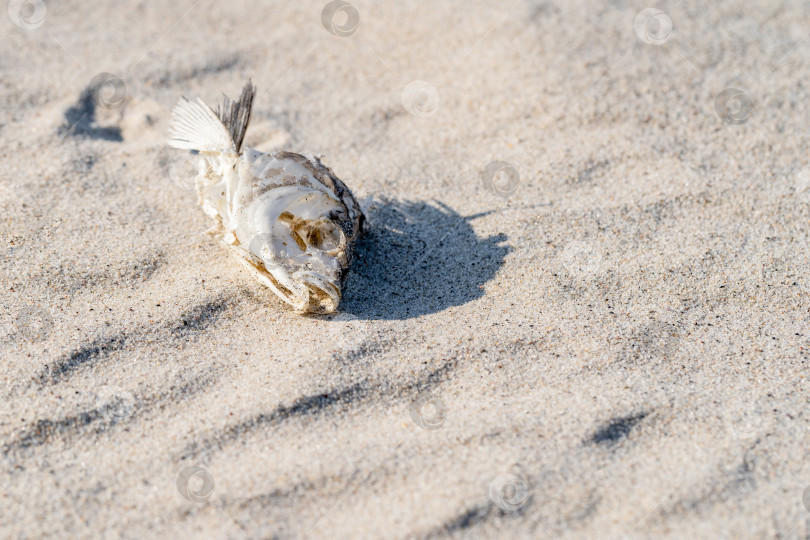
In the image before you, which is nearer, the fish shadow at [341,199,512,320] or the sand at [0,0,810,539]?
the sand at [0,0,810,539]

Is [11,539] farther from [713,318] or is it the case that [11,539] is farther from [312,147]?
[713,318]

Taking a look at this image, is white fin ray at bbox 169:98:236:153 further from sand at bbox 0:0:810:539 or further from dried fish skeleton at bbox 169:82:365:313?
sand at bbox 0:0:810:539

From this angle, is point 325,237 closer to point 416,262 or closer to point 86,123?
point 416,262

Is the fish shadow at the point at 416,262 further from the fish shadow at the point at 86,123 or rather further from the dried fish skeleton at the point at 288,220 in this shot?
the fish shadow at the point at 86,123

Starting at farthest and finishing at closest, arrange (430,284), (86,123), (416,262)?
1. (86,123)
2. (416,262)
3. (430,284)

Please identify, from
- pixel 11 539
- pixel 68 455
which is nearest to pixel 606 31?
pixel 68 455

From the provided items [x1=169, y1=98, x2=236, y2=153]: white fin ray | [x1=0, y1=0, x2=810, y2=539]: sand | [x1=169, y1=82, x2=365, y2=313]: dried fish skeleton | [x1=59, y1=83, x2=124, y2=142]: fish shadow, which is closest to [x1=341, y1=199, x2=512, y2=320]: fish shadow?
[x1=0, y1=0, x2=810, y2=539]: sand

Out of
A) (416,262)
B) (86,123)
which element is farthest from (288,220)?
(86,123)
